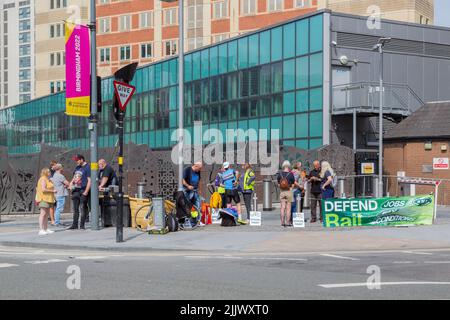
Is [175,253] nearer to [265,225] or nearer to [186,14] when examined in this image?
[265,225]

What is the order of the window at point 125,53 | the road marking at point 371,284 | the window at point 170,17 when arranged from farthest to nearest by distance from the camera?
1. the window at point 125,53
2. the window at point 170,17
3. the road marking at point 371,284

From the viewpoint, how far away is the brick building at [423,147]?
2984 centimetres

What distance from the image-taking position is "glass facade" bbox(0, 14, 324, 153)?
35.8 metres

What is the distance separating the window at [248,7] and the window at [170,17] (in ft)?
25.0

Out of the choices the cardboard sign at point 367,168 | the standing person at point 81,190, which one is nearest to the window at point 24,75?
the cardboard sign at point 367,168

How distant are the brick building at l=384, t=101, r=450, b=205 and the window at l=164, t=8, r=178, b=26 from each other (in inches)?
1448

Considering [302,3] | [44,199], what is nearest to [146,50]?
[302,3]

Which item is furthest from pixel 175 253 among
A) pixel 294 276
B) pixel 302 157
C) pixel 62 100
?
pixel 62 100

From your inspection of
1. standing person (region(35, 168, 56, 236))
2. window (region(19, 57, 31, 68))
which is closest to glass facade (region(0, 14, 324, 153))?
standing person (region(35, 168, 56, 236))

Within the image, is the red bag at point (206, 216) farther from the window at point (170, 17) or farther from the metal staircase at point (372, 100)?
the window at point (170, 17)

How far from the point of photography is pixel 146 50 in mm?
67500

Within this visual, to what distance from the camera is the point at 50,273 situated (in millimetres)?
10453

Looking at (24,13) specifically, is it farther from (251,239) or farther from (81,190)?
(251,239)

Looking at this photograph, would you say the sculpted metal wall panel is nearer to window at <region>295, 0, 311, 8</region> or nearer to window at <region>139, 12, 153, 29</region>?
window at <region>295, 0, 311, 8</region>
